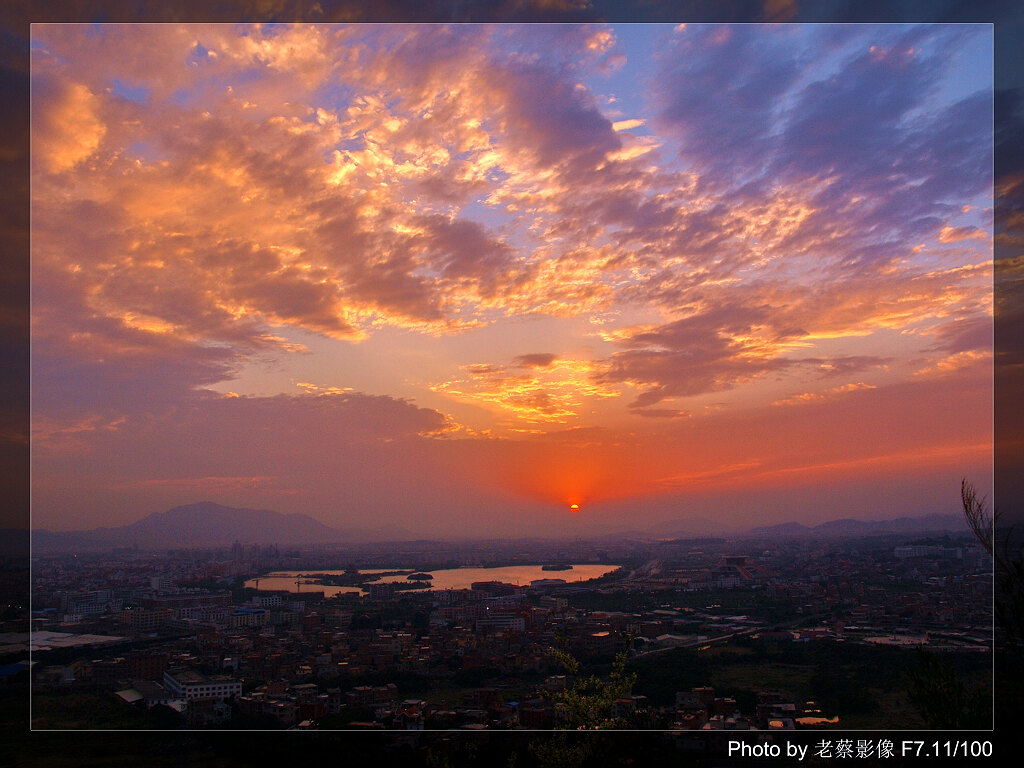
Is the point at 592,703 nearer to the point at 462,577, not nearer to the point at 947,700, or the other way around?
the point at 947,700

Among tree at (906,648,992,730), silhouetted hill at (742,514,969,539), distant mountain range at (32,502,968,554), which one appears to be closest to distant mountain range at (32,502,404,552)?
distant mountain range at (32,502,968,554)

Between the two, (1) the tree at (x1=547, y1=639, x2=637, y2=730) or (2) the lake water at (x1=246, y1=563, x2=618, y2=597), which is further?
(2) the lake water at (x1=246, y1=563, x2=618, y2=597)

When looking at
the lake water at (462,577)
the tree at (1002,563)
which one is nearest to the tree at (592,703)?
the tree at (1002,563)

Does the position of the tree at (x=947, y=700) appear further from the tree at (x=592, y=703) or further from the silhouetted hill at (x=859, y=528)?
the silhouetted hill at (x=859, y=528)

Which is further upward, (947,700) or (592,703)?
(947,700)

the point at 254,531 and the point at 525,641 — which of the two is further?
the point at 254,531

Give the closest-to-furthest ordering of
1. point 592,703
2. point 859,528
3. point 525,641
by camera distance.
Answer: point 592,703 → point 525,641 → point 859,528

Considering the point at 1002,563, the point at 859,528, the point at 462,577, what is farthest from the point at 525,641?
the point at 859,528

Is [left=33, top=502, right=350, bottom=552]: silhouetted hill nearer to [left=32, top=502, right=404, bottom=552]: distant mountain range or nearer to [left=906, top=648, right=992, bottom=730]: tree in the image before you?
[left=32, top=502, right=404, bottom=552]: distant mountain range
